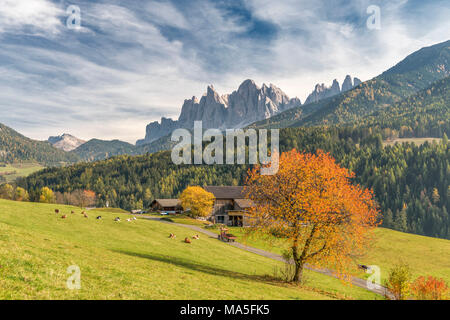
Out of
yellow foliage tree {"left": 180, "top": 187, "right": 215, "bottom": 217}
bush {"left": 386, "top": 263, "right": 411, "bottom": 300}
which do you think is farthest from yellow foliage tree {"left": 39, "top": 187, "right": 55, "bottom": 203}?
bush {"left": 386, "top": 263, "right": 411, "bottom": 300}

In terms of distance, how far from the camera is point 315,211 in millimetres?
31516

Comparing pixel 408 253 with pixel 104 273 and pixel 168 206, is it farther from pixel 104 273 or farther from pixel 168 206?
pixel 168 206

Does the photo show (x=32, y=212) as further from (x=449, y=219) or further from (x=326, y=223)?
(x=449, y=219)

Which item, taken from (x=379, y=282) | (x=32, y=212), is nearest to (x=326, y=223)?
(x=379, y=282)

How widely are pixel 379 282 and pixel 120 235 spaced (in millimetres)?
48489

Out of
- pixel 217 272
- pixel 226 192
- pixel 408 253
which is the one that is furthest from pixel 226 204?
pixel 217 272

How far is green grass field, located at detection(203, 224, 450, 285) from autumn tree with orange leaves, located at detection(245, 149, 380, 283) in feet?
63.9

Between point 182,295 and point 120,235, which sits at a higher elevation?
point 182,295

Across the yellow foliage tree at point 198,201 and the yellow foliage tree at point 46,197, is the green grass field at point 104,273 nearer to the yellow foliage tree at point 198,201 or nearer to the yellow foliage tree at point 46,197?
the yellow foliage tree at point 198,201

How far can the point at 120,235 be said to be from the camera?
49.6 m

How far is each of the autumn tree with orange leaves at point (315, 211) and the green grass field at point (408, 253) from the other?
63.9 ft

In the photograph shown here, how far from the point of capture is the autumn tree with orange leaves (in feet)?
104

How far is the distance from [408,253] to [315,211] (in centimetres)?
6193

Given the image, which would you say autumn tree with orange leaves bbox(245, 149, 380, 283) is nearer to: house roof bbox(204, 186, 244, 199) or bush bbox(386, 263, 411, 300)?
bush bbox(386, 263, 411, 300)
